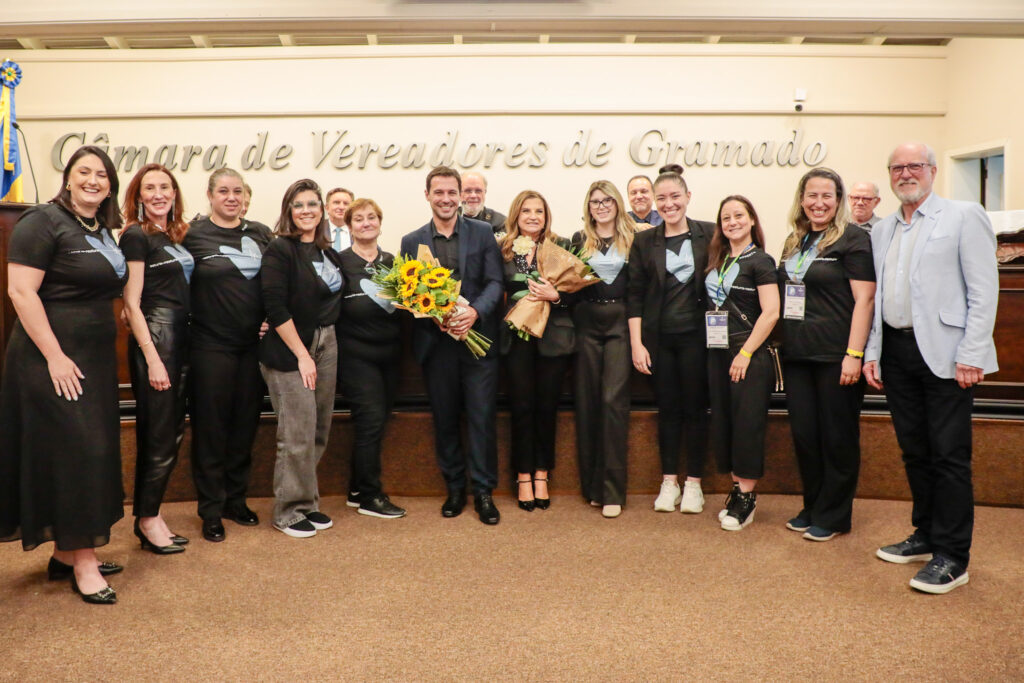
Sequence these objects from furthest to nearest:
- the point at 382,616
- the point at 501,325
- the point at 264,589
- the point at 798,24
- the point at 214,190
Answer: the point at 798,24 < the point at 501,325 < the point at 214,190 < the point at 264,589 < the point at 382,616

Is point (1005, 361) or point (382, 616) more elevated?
point (1005, 361)

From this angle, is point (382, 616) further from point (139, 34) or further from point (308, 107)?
point (308, 107)

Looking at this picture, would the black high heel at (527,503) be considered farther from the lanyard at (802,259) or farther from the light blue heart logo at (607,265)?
the lanyard at (802,259)

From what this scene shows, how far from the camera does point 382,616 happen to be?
2555 mm

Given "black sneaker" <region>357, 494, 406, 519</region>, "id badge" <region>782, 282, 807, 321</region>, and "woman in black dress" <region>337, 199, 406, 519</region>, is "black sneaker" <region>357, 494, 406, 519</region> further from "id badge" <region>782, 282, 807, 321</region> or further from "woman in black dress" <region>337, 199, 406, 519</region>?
"id badge" <region>782, 282, 807, 321</region>

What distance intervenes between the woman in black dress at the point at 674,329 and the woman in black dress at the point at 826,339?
1.43 ft

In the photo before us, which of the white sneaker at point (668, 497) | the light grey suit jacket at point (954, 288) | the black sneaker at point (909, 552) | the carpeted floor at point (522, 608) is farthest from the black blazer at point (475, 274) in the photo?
the black sneaker at point (909, 552)

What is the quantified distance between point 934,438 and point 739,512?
3.20ft

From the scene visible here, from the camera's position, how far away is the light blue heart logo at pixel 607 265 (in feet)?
12.3

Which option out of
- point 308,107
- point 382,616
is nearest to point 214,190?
point 382,616

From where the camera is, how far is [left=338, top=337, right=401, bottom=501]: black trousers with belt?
3.67 m

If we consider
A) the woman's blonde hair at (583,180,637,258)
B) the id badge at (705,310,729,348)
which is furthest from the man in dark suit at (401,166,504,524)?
the id badge at (705,310,729,348)

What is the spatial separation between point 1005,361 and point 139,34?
18.6ft

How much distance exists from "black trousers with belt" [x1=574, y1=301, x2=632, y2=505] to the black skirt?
2120mm
